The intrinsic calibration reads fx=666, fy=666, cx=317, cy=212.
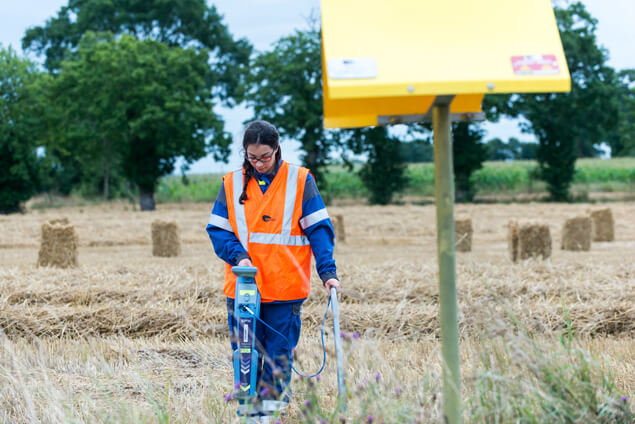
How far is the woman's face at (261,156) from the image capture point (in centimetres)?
376

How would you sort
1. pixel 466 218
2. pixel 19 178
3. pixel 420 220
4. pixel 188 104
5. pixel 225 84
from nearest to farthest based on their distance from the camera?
1. pixel 466 218
2. pixel 420 220
3. pixel 188 104
4. pixel 19 178
5. pixel 225 84

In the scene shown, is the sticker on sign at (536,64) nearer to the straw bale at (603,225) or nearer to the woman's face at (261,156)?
the woman's face at (261,156)

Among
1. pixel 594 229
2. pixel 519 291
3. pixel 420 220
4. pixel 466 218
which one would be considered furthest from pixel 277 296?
pixel 420 220

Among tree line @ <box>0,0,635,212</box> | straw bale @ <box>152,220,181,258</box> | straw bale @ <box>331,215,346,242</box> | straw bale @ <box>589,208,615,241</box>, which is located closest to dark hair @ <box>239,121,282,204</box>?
straw bale @ <box>152,220,181,258</box>

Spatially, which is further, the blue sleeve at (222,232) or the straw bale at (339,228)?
the straw bale at (339,228)

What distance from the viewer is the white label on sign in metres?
2.60

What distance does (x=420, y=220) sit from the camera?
21.6m

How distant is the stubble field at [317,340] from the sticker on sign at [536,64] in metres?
0.95

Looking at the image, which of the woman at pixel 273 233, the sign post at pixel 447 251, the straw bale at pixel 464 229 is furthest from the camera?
the straw bale at pixel 464 229

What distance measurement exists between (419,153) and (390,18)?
54909mm

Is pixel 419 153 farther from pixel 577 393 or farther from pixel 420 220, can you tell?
pixel 577 393

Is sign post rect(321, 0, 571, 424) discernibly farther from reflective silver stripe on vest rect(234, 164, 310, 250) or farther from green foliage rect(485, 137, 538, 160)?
green foliage rect(485, 137, 538, 160)

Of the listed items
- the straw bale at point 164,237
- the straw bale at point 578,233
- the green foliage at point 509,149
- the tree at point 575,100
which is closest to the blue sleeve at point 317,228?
the straw bale at point 164,237

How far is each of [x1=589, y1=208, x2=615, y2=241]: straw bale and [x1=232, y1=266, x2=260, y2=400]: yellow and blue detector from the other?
16.1m
